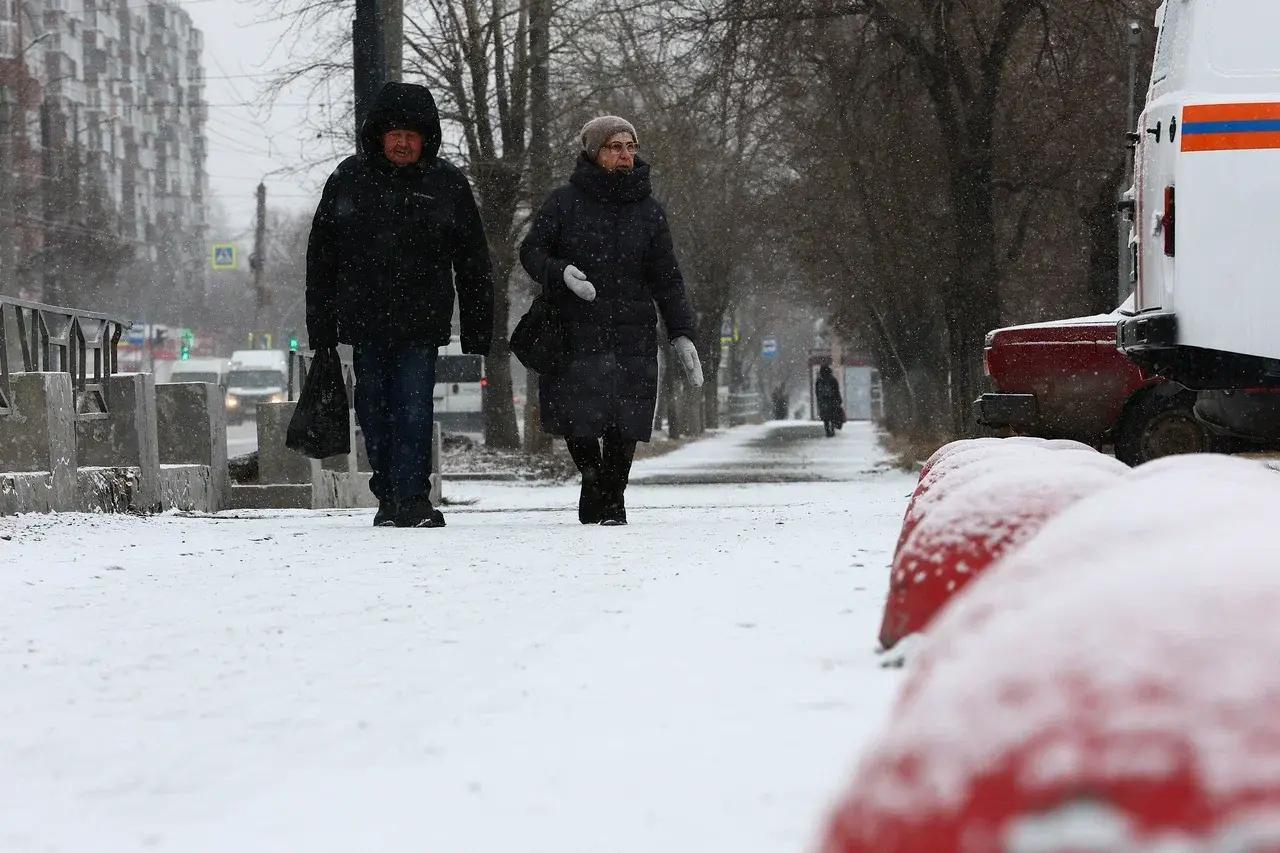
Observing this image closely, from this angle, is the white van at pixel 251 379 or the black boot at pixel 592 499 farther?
the white van at pixel 251 379

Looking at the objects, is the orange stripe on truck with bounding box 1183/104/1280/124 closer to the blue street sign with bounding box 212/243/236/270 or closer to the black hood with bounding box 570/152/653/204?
the black hood with bounding box 570/152/653/204

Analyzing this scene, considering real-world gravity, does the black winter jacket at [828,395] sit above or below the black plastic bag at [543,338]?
below

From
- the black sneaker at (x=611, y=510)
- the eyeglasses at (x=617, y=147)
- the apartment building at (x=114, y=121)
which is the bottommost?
the black sneaker at (x=611, y=510)

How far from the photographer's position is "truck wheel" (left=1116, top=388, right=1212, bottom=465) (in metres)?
11.5

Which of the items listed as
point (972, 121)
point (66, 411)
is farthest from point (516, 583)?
point (972, 121)

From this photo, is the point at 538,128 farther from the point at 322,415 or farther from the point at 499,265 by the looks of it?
the point at 322,415

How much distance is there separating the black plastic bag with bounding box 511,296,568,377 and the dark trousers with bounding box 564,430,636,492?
0.35 m

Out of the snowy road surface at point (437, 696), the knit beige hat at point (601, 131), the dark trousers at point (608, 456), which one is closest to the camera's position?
the snowy road surface at point (437, 696)

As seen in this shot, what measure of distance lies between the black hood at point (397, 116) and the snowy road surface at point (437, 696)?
→ 2.38 m

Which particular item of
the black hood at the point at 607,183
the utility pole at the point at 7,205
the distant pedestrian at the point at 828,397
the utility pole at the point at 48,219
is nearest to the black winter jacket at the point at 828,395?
the distant pedestrian at the point at 828,397

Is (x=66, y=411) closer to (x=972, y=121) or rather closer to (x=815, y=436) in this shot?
(x=972, y=121)

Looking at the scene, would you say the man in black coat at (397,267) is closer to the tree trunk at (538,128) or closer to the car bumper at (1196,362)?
the car bumper at (1196,362)

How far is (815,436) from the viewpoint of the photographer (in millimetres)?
Result: 45188

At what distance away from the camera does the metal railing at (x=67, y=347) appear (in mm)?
8492
